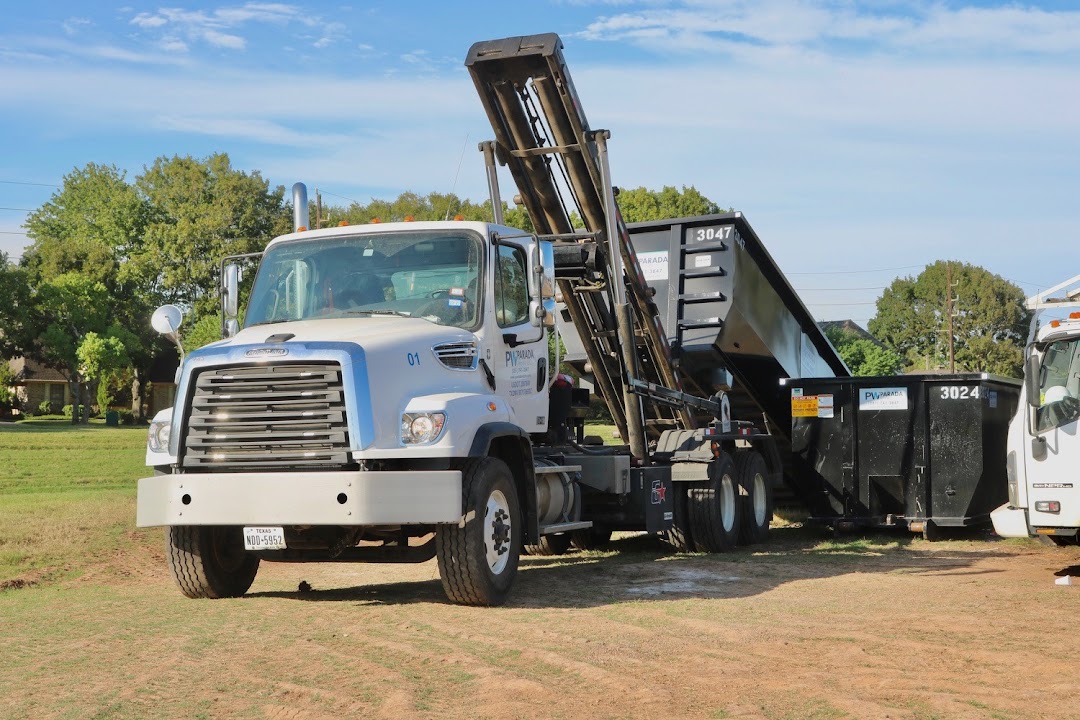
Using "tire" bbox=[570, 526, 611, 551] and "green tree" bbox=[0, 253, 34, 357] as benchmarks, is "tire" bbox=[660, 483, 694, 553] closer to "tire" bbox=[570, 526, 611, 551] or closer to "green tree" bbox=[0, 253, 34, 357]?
"tire" bbox=[570, 526, 611, 551]

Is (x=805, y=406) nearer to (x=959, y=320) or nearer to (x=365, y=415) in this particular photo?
(x=365, y=415)

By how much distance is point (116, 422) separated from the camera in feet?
210

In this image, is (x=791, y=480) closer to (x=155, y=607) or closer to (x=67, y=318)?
(x=155, y=607)

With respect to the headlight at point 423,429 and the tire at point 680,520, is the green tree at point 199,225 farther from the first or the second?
the headlight at point 423,429

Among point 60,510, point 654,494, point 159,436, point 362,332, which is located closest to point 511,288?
point 362,332

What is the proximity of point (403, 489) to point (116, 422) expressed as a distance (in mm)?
59908

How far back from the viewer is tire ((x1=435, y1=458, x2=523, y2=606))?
28.3 feet

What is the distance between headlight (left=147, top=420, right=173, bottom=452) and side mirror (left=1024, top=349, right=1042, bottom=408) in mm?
7463

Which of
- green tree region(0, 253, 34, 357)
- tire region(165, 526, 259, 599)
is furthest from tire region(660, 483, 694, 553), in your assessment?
green tree region(0, 253, 34, 357)

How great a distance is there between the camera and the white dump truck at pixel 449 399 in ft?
27.3

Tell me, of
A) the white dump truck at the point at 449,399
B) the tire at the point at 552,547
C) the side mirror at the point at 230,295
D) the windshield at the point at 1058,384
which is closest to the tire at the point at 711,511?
the white dump truck at the point at 449,399

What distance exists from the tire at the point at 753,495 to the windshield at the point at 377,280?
571 cm

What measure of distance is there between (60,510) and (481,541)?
8558 millimetres

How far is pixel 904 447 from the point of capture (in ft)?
47.9
